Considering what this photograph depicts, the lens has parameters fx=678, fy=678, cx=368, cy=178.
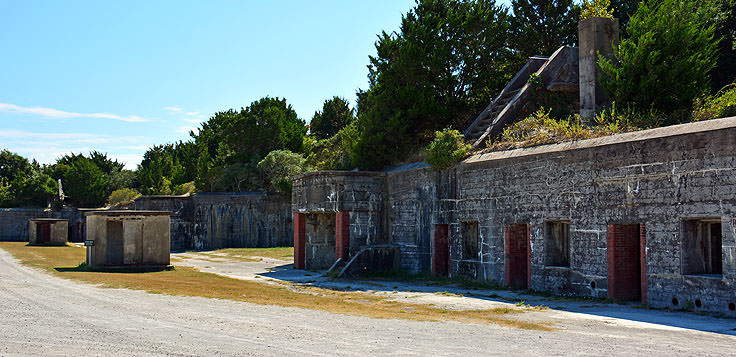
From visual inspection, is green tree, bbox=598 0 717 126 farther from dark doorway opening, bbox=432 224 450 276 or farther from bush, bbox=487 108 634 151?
dark doorway opening, bbox=432 224 450 276

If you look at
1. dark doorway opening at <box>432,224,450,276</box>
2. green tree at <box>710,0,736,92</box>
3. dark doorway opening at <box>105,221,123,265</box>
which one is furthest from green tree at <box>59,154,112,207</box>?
green tree at <box>710,0,736,92</box>

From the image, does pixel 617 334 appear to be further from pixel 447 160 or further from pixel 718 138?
pixel 447 160

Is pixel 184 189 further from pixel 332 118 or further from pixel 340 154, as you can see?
pixel 340 154

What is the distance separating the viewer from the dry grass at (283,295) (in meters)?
12.6

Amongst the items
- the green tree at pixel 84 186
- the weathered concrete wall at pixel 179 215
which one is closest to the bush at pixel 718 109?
the weathered concrete wall at pixel 179 215

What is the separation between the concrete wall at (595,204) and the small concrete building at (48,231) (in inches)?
1250

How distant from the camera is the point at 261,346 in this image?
892 centimetres

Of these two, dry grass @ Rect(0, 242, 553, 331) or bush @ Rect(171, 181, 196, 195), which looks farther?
bush @ Rect(171, 181, 196, 195)

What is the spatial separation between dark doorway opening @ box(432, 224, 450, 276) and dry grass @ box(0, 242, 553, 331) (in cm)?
380

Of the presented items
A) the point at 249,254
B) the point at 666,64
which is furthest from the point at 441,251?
the point at 249,254

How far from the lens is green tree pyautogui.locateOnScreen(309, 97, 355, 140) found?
60728mm

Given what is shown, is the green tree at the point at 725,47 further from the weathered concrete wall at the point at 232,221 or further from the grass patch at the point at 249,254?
the weathered concrete wall at the point at 232,221

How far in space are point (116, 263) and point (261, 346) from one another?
1643 cm

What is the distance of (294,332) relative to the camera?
10172 millimetres
